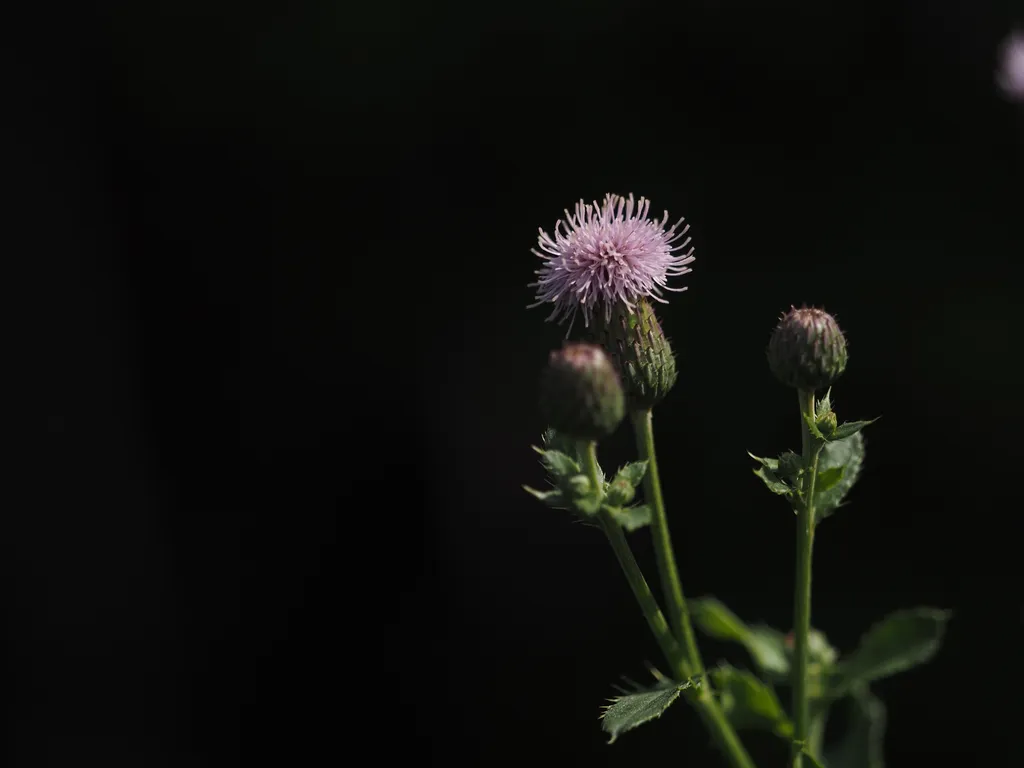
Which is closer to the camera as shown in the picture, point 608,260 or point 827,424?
point 827,424

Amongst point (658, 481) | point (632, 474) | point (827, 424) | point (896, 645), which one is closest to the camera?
point (632, 474)

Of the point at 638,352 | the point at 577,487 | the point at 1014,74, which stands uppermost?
the point at 1014,74

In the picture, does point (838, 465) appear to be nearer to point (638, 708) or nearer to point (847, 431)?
point (847, 431)

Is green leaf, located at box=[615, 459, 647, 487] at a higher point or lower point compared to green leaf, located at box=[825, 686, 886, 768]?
higher

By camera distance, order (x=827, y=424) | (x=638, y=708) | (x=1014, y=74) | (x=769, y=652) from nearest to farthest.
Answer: (x=638, y=708)
(x=827, y=424)
(x=769, y=652)
(x=1014, y=74)

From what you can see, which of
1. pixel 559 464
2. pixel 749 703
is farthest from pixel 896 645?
pixel 559 464

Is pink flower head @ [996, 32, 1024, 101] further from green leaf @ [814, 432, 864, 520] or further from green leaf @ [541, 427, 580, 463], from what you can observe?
green leaf @ [541, 427, 580, 463]

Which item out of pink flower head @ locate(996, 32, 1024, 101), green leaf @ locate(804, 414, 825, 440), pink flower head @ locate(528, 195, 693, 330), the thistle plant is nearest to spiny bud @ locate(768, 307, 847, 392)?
the thistle plant
